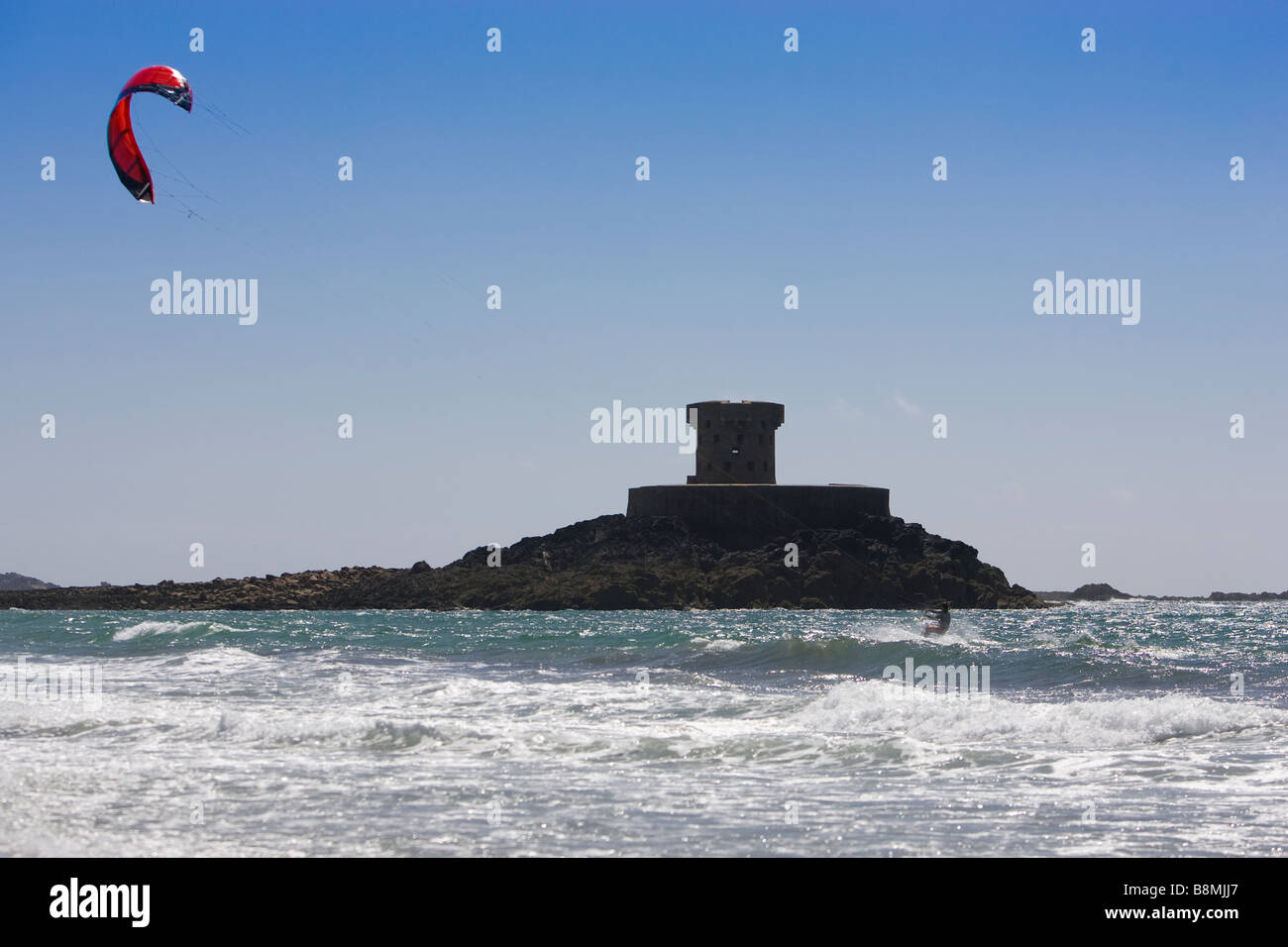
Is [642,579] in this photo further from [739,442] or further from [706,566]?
[739,442]

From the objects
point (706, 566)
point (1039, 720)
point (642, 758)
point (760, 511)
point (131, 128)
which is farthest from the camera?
point (760, 511)

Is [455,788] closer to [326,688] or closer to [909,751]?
[909,751]

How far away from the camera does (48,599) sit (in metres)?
66.8

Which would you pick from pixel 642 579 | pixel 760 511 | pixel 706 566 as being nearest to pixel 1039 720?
pixel 642 579

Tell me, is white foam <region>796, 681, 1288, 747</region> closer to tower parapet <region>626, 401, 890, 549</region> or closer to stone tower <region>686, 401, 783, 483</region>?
tower parapet <region>626, 401, 890, 549</region>

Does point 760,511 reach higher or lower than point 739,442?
lower

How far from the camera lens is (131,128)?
69.1 feet

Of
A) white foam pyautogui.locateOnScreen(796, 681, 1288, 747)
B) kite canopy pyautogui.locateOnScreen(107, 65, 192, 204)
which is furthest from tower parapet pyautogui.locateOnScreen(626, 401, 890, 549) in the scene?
white foam pyautogui.locateOnScreen(796, 681, 1288, 747)

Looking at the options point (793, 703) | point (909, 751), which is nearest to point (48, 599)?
point (793, 703)

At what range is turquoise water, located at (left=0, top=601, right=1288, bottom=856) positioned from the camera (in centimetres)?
905

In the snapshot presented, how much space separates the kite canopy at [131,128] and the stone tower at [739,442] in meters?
53.4

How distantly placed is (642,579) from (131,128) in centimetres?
4249

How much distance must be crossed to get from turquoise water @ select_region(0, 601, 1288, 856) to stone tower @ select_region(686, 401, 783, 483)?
47623 millimetres
